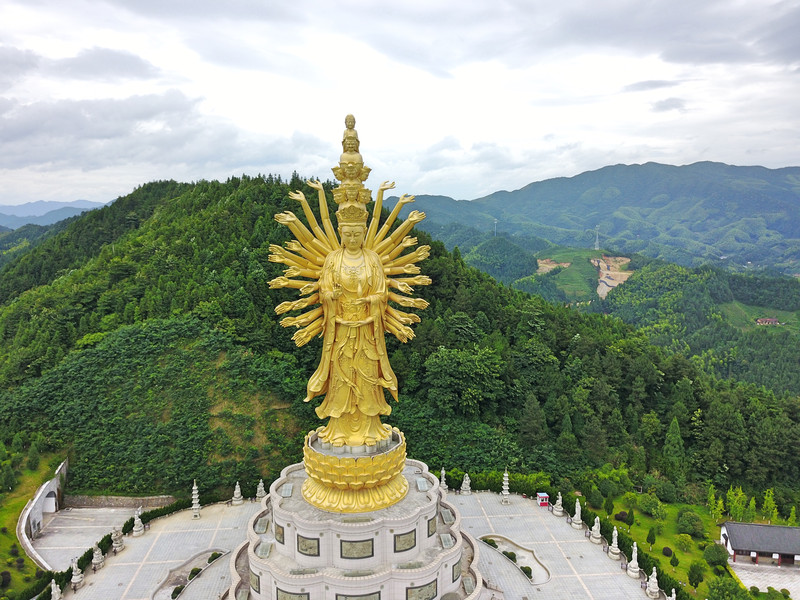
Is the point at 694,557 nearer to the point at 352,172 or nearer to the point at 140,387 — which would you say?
the point at 352,172

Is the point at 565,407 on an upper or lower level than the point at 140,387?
lower

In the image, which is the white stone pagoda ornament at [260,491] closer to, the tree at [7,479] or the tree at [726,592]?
the tree at [7,479]

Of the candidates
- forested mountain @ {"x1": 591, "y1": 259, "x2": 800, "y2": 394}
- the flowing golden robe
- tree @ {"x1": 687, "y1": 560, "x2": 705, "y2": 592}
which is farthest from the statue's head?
forested mountain @ {"x1": 591, "y1": 259, "x2": 800, "y2": 394}

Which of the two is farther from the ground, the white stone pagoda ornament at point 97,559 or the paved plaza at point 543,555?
the white stone pagoda ornament at point 97,559

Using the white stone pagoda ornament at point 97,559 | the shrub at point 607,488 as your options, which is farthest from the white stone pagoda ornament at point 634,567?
the white stone pagoda ornament at point 97,559

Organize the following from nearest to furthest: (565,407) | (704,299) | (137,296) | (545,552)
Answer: (545,552)
(565,407)
(137,296)
(704,299)

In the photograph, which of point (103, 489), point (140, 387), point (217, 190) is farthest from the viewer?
point (217, 190)

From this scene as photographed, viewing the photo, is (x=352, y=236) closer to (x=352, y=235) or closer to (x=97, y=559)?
(x=352, y=235)

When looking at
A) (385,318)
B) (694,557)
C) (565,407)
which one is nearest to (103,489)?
(385,318)
